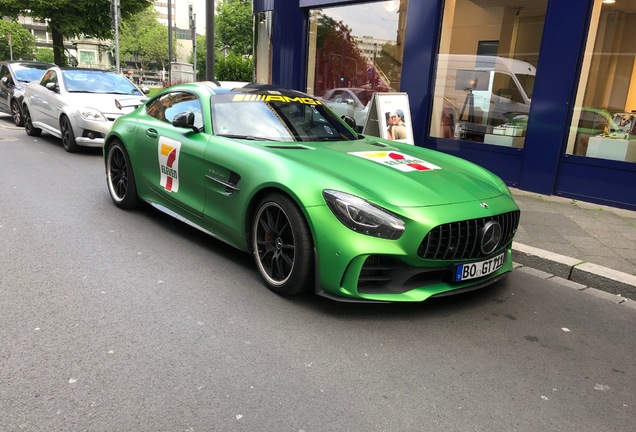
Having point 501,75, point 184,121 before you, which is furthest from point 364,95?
point 184,121

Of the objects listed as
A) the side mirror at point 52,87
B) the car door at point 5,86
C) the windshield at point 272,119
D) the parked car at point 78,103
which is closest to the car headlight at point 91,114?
the parked car at point 78,103

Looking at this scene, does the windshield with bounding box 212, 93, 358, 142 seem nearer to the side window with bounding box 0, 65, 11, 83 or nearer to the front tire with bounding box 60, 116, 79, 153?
the front tire with bounding box 60, 116, 79, 153

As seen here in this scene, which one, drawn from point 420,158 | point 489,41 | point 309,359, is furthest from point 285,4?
point 309,359

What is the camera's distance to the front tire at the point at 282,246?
3.41m

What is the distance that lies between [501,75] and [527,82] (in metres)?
0.63

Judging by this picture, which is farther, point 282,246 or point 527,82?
point 527,82

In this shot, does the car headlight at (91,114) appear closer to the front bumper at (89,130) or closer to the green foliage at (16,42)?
the front bumper at (89,130)

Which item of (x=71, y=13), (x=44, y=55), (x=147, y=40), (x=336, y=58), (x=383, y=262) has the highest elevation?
(x=147, y=40)

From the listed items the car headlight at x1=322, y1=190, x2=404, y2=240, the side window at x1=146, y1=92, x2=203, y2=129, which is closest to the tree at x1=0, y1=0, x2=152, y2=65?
the side window at x1=146, y1=92, x2=203, y2=129

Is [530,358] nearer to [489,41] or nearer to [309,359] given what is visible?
[309,359]

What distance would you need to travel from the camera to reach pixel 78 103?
9125 mm

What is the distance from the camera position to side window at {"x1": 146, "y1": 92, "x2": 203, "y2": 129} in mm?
4664

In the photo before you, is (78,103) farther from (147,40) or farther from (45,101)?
(147,40)

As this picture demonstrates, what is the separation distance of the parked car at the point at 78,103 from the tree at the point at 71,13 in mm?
11145
